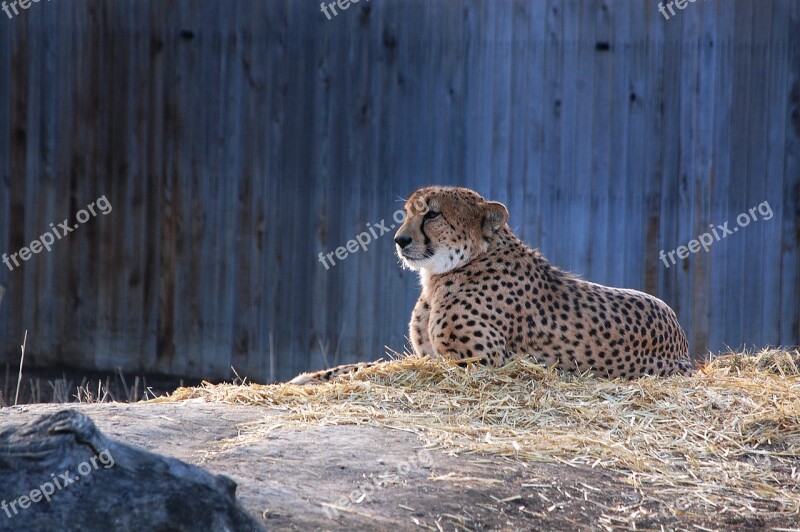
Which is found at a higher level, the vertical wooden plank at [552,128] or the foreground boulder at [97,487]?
the vertical wooden plank at [552,128]

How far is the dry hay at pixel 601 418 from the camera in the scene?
398cm

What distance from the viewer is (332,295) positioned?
7.90 metres

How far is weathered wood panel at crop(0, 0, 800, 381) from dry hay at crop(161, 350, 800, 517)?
225cm

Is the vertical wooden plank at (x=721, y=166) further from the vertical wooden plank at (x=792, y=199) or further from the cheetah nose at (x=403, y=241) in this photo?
the cheetah nose at (x=403, y=241)

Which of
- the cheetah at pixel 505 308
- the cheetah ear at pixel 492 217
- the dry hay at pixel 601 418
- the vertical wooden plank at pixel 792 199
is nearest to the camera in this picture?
the dry hay at pixel 601 418

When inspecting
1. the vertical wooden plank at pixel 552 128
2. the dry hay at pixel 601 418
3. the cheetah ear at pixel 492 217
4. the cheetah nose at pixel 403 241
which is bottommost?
the dry hay at pixel 601 418

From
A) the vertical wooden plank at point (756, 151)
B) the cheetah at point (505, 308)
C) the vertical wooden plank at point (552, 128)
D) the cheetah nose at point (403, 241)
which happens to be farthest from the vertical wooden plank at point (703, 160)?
the cheetah nose at point (403, 241)

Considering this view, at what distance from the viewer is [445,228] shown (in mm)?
5695

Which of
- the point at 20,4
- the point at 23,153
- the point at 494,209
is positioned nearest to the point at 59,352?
the point at 23,153

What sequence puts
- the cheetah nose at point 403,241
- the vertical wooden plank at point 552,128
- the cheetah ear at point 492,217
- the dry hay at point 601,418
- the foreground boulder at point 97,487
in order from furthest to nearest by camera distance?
the vertical wooden plank at point 552,128 → the cheetah ear at point 492,217 → the cheetah nose at point 403,241 → the dry hay at point 601,418 → the foreground boulder at point 97,487

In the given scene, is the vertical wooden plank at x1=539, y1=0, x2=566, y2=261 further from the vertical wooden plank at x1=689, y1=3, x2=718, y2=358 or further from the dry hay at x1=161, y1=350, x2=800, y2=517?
the dry hay at x1=161, y1=350, x2=800, y2=517

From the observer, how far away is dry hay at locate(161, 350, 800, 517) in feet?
13.1

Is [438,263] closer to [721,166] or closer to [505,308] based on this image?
[505,308]

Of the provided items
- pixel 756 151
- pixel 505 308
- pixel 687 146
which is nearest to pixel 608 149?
pixel 687 146
